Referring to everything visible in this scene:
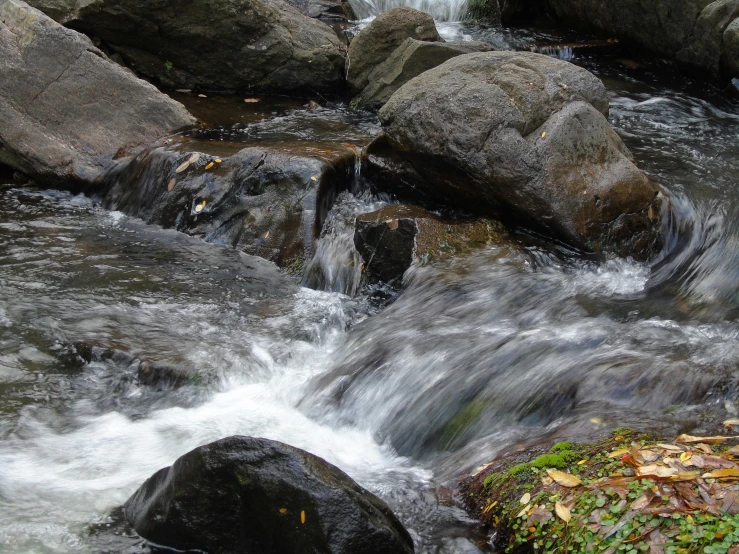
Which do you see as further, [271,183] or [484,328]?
[271,183]

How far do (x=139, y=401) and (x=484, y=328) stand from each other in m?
2.45

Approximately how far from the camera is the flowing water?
4250 millimetres

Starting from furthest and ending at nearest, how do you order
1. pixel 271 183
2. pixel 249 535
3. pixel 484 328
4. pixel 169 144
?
pixel 169 144 → pixel 271 183 → pixel 484 328 → pixel 249 535

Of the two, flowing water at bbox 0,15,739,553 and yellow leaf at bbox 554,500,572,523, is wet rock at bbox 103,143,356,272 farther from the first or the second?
yellow leaf at bbox 554,500,572,523

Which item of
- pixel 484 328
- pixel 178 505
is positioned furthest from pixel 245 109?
pixel 178 505

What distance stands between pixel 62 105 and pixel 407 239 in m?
4.61

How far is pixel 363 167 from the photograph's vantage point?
7.79 m

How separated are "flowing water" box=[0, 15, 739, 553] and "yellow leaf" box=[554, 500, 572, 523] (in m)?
0.47

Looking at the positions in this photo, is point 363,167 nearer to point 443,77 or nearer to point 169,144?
point 443,77

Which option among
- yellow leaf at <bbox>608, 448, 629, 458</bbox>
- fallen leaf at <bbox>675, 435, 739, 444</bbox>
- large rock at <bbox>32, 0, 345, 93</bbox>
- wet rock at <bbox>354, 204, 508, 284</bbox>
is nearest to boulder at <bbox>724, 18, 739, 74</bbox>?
large rock at <bbox>32, 0, 345, 93</bbox>

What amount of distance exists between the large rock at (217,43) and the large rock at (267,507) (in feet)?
26.3

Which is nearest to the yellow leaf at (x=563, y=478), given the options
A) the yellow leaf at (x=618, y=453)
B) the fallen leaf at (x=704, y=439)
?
the yellow leaf at (x=618, y=453)

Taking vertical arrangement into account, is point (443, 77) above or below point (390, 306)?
above

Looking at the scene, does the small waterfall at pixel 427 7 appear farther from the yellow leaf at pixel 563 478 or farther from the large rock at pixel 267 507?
the large rock at pixel 267 507
